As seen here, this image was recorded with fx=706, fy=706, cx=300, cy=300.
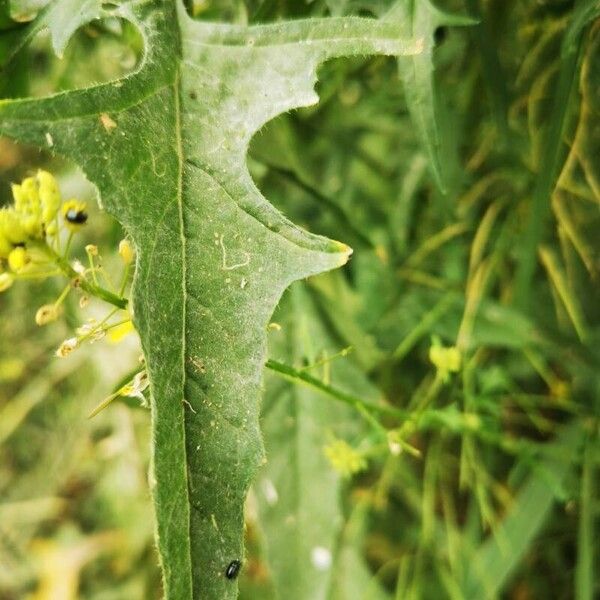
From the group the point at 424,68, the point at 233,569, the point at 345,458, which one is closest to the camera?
the point at 233,569

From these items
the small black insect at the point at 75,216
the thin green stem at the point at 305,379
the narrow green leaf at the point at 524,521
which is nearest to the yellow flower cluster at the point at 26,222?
the small black insect at the point at 75,216

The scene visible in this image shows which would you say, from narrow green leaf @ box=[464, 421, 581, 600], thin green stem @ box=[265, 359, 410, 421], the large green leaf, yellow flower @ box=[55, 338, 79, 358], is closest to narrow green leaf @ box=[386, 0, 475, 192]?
the large green leaf

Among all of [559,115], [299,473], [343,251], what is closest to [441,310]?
[299,473]

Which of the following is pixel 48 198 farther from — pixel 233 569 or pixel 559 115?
pixel 559 115

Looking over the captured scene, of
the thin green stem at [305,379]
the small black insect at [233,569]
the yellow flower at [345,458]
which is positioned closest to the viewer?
the small black insect at [233,569]

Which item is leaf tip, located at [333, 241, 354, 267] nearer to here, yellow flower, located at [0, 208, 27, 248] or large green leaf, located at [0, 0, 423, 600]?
large green leaf, located at [0, 0, 423, 600]

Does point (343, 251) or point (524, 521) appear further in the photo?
point (524, 521)

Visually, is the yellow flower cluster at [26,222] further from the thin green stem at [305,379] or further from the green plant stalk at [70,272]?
the thin green stem at [305,379]

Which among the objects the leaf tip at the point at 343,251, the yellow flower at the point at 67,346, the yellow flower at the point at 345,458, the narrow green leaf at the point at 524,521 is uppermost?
the leaf tip at the point at 343,251
